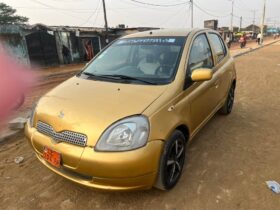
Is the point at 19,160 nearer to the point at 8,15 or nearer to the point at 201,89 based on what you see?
the point at 201,89

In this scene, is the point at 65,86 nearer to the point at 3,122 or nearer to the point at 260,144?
the point at 3,122

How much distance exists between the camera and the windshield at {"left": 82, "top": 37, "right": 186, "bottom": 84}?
3.27 metres

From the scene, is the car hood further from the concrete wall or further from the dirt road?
the concrete wall

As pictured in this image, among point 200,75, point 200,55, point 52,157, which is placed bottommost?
point 52,157

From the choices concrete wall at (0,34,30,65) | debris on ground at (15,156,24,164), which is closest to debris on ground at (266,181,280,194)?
debris on ground at (15,156,24,164)

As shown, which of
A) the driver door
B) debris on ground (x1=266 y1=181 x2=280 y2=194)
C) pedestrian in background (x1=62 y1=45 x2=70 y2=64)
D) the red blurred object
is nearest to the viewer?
debris on ground (x1=266 y1=181 x2=280 y2=194)

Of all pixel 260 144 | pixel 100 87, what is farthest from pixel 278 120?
pixel 100 87

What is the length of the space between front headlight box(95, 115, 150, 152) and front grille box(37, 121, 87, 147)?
0.17 m

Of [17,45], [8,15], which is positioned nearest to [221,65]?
[17,45]

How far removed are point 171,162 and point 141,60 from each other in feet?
4.77

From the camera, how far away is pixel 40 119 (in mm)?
2871

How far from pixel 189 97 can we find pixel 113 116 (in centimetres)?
115

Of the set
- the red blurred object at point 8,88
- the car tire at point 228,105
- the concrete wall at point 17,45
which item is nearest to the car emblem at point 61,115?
the red blurred object at point 8,88

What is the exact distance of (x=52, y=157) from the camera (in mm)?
2639
